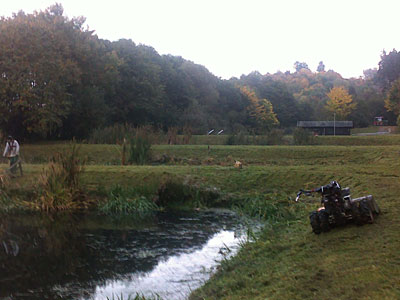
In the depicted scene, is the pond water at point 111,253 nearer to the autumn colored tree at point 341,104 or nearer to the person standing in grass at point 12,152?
the person standing in grass at point 12,152

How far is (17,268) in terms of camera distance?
27.0ft

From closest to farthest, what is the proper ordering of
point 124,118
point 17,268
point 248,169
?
point 17,268 → point 248,169 → point 124,118

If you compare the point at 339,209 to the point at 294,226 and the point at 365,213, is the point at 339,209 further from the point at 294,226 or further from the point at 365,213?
the point at 294,226

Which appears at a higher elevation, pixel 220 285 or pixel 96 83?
pixel 96 83

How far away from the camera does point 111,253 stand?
9.09 metres

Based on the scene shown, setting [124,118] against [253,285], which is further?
[124,118]

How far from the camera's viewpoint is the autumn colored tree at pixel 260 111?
3346 inches

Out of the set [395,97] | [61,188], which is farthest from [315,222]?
[395,97]

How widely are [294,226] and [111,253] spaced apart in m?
3.82

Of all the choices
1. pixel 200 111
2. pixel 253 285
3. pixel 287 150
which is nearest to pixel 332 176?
pixel 287 150

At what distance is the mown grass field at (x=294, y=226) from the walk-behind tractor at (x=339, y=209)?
136 mm

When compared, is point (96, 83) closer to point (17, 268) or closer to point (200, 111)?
point (200, 111)

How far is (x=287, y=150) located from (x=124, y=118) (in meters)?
34.5

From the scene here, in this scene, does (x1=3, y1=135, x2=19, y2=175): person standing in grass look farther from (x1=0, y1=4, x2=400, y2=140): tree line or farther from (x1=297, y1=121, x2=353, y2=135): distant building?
(x1=297, y1=121, x2=353, y2=135): distant building
